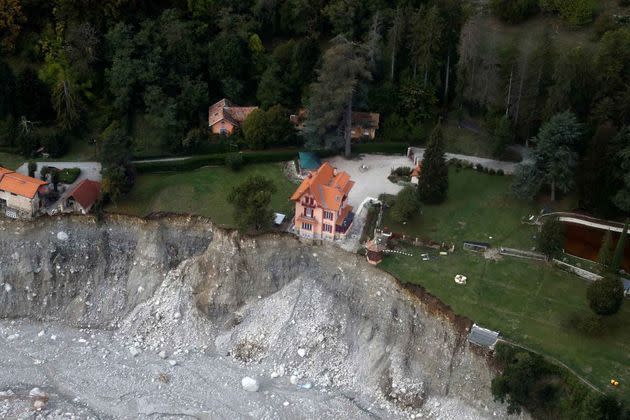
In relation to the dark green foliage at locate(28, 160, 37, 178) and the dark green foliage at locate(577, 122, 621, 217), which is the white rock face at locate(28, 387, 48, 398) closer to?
the dark green foliage at locate(28, 160, 37, 178)

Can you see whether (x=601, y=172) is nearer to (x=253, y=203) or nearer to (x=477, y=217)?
(x=477, y=217)

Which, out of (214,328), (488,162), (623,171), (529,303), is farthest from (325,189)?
→ (623,171)

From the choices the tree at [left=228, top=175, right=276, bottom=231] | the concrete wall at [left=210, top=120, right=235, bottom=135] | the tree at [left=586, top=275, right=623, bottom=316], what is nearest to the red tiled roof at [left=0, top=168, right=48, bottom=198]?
the tree at [left=228, top=175, right=276, bottom=231]

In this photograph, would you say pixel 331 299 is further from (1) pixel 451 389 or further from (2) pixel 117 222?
(2) pixel 117 222

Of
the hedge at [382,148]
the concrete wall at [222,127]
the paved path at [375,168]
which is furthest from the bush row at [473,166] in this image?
the concrete wall at [222,127]

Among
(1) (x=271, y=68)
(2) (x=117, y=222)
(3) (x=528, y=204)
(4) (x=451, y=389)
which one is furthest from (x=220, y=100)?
(4) (x=451, y=389)

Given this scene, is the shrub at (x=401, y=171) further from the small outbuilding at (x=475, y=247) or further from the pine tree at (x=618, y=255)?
the pine tree at (x=618, y=255)
